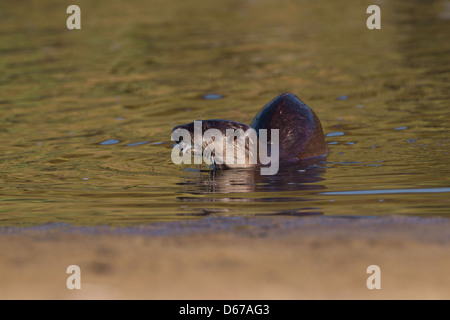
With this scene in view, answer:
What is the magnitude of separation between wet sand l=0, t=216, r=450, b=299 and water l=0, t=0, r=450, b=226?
696 millimetres

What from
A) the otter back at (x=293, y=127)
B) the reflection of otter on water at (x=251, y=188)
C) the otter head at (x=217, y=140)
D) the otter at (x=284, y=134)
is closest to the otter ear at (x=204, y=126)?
the otter head at (x=217, y=140)

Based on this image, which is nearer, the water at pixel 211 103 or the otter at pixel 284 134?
the water at pixel 211 103

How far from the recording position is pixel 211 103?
36.7 feet

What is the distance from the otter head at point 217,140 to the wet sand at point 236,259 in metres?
2.19

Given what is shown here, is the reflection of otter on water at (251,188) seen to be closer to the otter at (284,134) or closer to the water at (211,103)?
the water at (211,103)

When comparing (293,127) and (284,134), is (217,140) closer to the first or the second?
(284,134)

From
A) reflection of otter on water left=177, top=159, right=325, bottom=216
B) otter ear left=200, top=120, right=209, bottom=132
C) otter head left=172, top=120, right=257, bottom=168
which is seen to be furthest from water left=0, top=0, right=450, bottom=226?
otter ear left=200, top=120, right=209, bottom=132

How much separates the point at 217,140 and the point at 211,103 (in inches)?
149

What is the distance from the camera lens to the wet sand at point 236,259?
3838 millimetres

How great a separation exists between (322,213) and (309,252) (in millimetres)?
1354

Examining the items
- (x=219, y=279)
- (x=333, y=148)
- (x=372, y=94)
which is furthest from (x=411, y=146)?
(x=219, y=279)

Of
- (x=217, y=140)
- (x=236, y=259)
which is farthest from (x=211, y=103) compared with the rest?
(x=236, y=259)

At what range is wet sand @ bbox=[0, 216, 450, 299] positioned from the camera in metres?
3.84

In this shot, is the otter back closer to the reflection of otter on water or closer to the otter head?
the reflection of otter on water
